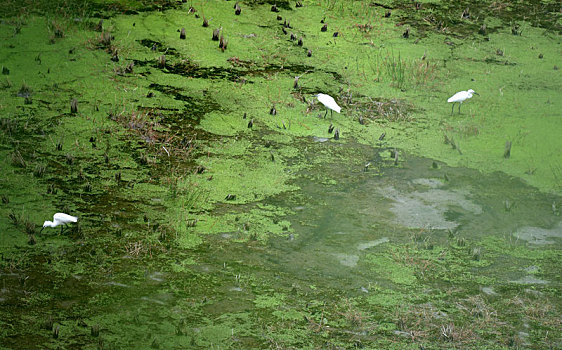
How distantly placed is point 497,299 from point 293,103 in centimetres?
320

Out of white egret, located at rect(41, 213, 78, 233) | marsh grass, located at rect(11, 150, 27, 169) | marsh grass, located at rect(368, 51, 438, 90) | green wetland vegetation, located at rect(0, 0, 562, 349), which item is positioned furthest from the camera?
marsh grass, located at rect(368, 51, 438, 90)

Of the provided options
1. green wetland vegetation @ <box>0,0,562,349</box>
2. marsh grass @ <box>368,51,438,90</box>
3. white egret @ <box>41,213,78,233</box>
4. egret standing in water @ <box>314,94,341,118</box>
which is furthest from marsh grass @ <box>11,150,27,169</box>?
marsh grass @ <box>368,51,438,90</box>

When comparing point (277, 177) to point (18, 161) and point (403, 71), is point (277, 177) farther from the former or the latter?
point (403, 71)

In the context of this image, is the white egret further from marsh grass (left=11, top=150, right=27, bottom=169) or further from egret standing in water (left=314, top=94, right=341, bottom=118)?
egret standing in water (left=314, top=94, right=341, bottom=118)

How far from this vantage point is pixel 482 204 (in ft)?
15.9

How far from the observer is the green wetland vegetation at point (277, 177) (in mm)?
3309

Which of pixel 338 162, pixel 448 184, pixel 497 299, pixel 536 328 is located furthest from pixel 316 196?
pixel 536 328

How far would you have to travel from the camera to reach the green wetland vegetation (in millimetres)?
3309

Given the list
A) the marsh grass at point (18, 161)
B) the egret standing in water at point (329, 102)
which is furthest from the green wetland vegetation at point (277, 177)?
the egret standing in water at point (329, 102)

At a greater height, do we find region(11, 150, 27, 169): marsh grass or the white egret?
the white egret

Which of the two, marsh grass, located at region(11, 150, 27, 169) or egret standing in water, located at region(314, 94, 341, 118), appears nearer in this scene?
marsh grass, located at region(11, 150, 27, 169)

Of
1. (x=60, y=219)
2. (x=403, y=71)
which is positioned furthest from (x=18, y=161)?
(x=403, y=71)

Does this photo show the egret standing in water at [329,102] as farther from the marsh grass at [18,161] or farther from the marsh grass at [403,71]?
the marsh grass at [18,161]

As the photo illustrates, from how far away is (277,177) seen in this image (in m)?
4.97
